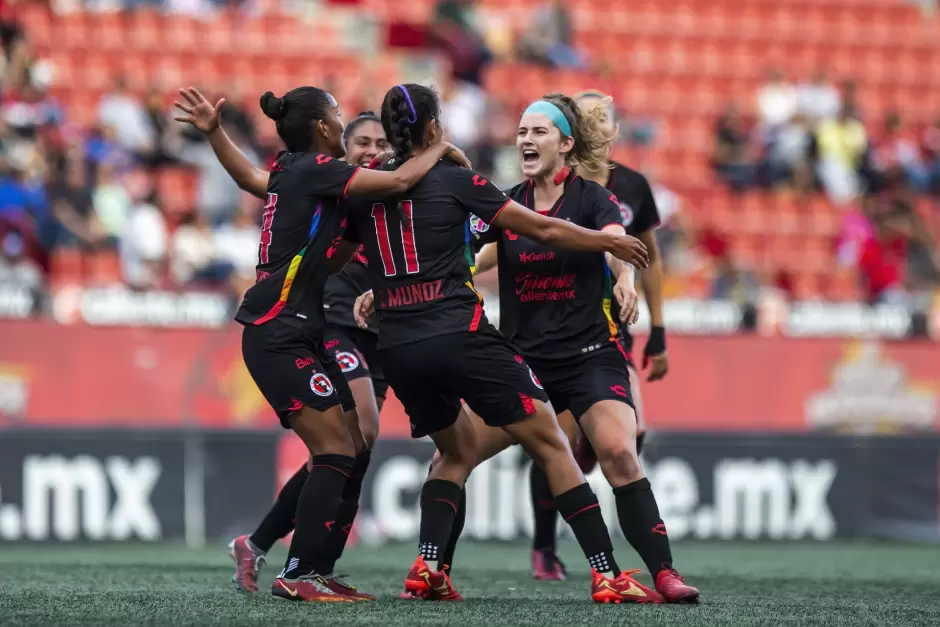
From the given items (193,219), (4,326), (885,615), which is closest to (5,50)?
(193,219)

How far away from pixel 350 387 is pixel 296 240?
45.8 inches

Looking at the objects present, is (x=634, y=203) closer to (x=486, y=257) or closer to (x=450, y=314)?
(x=486, y=257)

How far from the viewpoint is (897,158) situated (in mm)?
19156

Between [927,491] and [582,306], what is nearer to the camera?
[582,306]

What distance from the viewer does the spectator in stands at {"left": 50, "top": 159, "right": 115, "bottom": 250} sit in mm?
13945

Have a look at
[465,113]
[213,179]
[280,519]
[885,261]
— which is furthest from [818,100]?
[280,519]

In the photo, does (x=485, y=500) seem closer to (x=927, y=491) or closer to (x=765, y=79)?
(x=927, y=491)

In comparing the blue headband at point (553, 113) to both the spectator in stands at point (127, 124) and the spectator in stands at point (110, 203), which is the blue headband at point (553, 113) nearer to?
the spectator in stands at point (110, 203)

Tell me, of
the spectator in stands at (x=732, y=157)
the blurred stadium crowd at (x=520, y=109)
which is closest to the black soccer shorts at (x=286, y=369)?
the blurred stadium crowd at (x=520, y=109)

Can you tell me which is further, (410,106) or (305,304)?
(305,304)

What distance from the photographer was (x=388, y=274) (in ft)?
20.0

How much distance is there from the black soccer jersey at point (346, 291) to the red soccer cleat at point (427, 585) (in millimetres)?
1581

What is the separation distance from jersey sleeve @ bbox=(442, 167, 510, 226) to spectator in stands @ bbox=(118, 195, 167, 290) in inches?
314

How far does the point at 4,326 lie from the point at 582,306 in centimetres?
668
